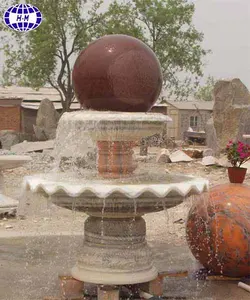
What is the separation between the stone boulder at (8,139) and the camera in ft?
77.6

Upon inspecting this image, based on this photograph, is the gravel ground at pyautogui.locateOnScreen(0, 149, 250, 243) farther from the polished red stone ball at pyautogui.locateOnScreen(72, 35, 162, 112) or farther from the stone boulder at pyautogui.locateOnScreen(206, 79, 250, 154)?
the stone boulder at pyautogui.locateOnScreen(206, 79, 250, 154)

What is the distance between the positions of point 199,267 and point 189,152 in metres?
12.7

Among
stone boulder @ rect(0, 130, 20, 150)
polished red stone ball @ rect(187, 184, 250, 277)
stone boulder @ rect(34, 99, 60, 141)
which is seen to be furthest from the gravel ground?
stone boulder @ rect(34, 99, 60, 141)

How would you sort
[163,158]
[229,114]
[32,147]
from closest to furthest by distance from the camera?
[163,158], [229,114], [32,147]

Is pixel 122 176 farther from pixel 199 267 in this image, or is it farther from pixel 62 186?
pixel 199 267

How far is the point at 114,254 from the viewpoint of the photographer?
5.39 m

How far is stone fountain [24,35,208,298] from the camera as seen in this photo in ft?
17.0

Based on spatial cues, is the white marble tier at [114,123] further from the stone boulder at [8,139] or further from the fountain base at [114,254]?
the stone boulder at [8,139]

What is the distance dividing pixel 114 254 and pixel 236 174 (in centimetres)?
170

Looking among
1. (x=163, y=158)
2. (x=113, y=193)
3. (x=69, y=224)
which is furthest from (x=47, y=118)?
(x=113, y=193)

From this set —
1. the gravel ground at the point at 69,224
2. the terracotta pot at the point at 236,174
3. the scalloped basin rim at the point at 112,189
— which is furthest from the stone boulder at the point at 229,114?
the scalloped basin rim at the point at 112,189

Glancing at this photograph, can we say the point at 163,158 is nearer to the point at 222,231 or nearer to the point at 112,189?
the point at 222,231

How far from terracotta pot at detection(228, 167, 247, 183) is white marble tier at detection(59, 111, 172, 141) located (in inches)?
49.3

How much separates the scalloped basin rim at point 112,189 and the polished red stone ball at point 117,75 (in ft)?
2.55
